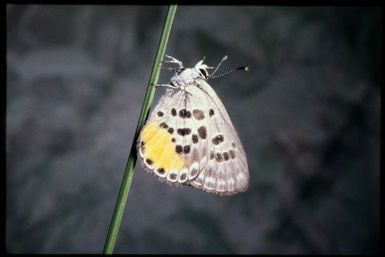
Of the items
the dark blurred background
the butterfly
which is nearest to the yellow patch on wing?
the butterfly

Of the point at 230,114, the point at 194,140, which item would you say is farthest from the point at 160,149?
the point at 230,114

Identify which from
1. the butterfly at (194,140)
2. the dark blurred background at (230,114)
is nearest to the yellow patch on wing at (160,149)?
the butterfly at (194,140)

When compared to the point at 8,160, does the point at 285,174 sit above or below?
below

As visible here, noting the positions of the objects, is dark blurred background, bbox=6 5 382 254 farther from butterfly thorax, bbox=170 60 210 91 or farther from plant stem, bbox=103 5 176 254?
plant stem, bbox=103 5 176 254

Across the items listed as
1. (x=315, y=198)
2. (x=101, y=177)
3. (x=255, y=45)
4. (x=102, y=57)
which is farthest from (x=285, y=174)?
(x=102, y=57)

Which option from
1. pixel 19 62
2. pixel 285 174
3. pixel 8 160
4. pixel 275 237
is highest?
pixel 19 62

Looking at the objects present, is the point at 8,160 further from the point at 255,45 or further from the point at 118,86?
the point at 255,45

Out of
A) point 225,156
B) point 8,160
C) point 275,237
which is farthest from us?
point 275,237
